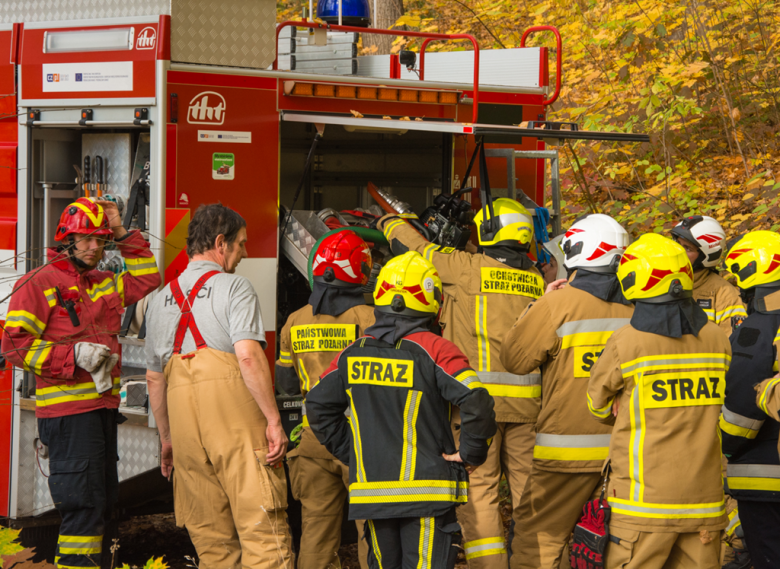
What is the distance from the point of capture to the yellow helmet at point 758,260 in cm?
412

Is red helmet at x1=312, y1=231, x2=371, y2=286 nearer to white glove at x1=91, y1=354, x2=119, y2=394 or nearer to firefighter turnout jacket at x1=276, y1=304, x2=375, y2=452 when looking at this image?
firefighter turnout jacket at x1=276, y1=304, x2=375, y2=452

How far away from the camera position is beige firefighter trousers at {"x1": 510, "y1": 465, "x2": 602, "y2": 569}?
13.8 ft

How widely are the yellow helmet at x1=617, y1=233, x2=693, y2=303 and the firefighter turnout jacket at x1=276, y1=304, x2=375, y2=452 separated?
1.38 meters

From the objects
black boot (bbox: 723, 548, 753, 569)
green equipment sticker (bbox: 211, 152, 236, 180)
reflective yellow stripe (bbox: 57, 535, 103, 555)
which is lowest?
black boot (bbox: 723, 548, 753, 569)

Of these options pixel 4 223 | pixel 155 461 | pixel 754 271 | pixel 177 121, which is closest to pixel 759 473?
pixel 754 271

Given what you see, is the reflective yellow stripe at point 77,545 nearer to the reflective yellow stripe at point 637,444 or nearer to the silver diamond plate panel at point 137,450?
the silver diamond plate panel at point 137,450

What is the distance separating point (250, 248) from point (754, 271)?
103 inches

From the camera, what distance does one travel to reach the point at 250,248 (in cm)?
469

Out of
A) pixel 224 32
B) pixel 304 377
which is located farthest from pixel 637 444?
pixel 224 32

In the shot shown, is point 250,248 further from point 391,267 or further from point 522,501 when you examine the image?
point 522,501

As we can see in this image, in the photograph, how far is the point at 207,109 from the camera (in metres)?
4.49

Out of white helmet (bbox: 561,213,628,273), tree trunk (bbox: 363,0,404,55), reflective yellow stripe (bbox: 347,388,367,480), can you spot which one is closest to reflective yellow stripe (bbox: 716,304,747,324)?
white helmet (bbox: 561,213,628,273)

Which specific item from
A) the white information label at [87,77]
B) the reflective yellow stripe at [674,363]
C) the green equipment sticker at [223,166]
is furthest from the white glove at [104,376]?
the reflective yellow stripe at [674,363]

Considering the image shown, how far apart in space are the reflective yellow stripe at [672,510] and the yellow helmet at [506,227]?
1.72 meters
